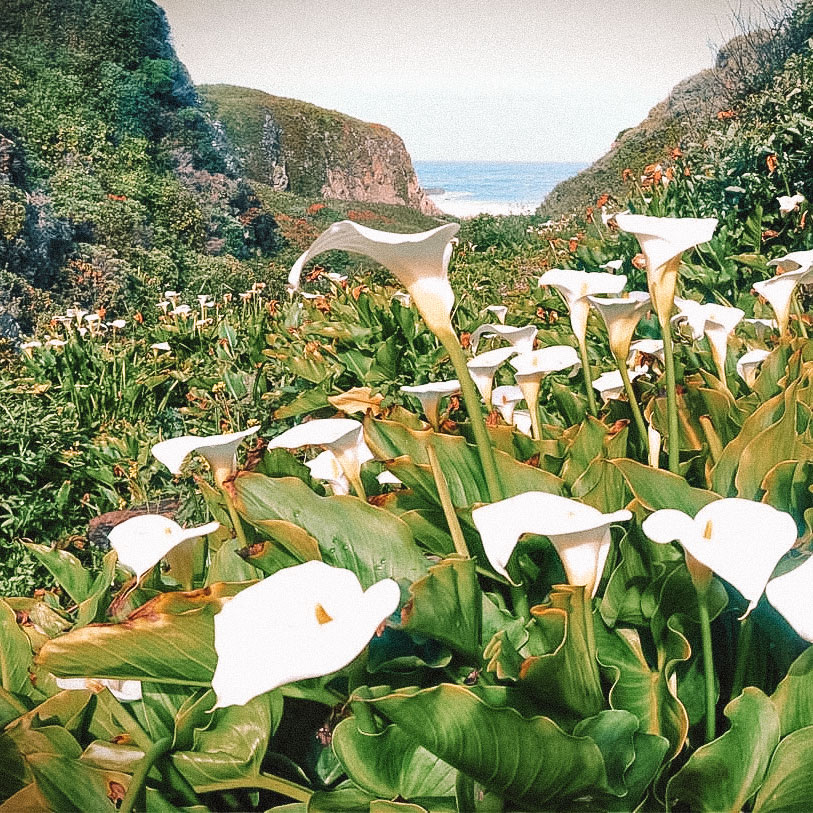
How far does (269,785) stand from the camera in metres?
0.65

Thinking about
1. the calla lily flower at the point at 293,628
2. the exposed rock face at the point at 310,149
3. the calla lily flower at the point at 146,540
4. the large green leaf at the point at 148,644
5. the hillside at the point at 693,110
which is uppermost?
the exposed rock face at the point at 310,149

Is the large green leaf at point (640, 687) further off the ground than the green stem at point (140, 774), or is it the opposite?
the large green leaf at point (640, 687)

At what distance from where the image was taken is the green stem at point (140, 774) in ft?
1.89

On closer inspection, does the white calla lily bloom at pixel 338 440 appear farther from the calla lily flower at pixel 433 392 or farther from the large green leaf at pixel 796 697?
the large green leaf at pixel 796 697

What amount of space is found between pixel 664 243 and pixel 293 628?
507 millimetres

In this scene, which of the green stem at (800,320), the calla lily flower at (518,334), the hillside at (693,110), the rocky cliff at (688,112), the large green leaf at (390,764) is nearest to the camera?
the large green leaf at (390,764)

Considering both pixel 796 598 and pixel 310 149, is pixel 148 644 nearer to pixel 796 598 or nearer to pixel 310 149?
pixel 796 598

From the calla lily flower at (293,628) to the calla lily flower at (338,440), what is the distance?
23 cm

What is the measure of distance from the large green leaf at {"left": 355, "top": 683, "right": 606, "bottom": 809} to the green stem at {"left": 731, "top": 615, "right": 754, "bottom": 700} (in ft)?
0.56

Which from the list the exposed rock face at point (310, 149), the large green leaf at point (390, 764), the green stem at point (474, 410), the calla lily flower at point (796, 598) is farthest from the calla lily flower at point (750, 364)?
the exposed rock face at point (310, 149)

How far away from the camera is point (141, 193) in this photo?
10180 millimetres

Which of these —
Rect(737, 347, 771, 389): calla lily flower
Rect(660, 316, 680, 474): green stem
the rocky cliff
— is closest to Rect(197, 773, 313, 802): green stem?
Rect(660, 316, 680, 474): green stem

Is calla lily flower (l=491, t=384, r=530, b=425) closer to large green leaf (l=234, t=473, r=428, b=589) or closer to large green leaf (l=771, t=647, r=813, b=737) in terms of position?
large green leaf (l=234, t=473, r=428, b=589)

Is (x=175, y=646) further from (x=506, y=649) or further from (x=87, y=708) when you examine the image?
(x=506, y=649)
